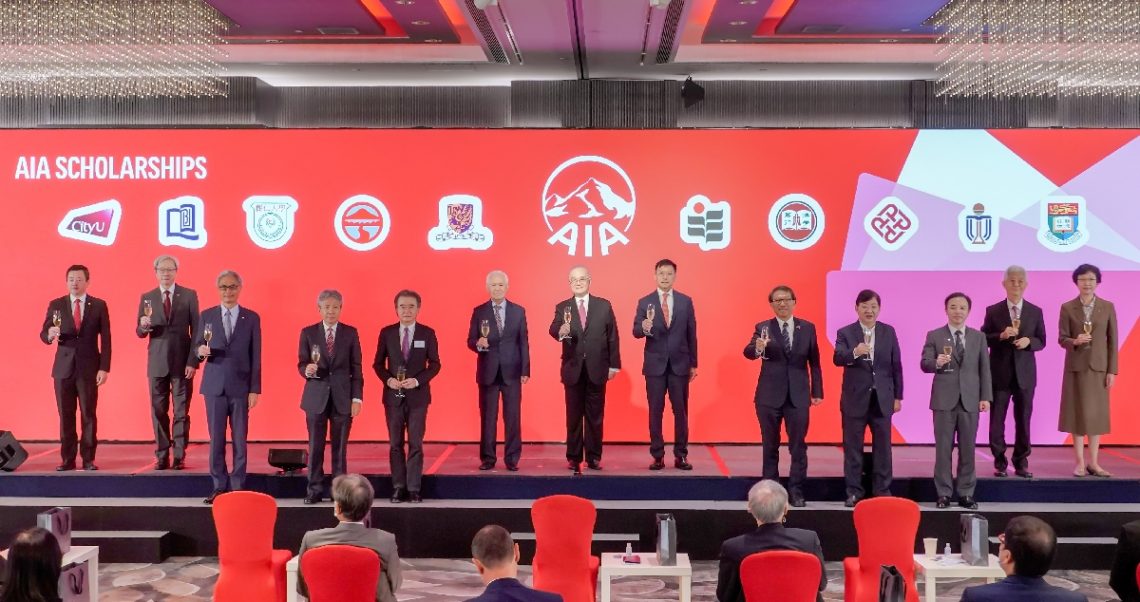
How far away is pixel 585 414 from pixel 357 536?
145 inches

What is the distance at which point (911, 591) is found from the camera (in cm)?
455

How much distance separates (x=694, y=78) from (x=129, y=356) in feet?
19.3

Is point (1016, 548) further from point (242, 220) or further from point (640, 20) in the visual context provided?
point (242, 220)

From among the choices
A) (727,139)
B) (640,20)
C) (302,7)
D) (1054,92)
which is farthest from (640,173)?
(1054,92)

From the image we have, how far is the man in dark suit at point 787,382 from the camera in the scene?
683cm

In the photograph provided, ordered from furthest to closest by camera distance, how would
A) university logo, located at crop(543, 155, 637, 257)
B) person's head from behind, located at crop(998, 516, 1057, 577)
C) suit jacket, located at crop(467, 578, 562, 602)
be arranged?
university logo, located at crop(543, 155, 637, 257)
person's head from behind, located at crop(998, 516, 1057, 577)
suit jacket, located at crop(467, 578, 562, 602)

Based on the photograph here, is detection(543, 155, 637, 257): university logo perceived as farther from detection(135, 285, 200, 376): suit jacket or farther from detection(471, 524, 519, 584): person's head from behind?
detection(471, 524, 519, 584): person's head from behind

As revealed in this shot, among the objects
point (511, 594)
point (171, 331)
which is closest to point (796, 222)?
point (171, 331)

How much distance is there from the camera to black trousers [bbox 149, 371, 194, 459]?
7.48 metres

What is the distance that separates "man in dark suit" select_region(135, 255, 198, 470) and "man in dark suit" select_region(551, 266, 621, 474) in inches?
110

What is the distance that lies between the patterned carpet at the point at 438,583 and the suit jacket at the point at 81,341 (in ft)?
5.09

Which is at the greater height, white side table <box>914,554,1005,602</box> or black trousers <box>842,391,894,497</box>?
black trousers <box>842,391,894,497</box>

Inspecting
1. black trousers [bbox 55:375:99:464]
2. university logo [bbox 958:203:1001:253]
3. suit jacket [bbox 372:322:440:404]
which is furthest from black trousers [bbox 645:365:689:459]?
black trousers [bbox 55:375:99:464]

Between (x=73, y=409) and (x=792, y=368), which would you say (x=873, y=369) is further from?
(x=73, y=409)
